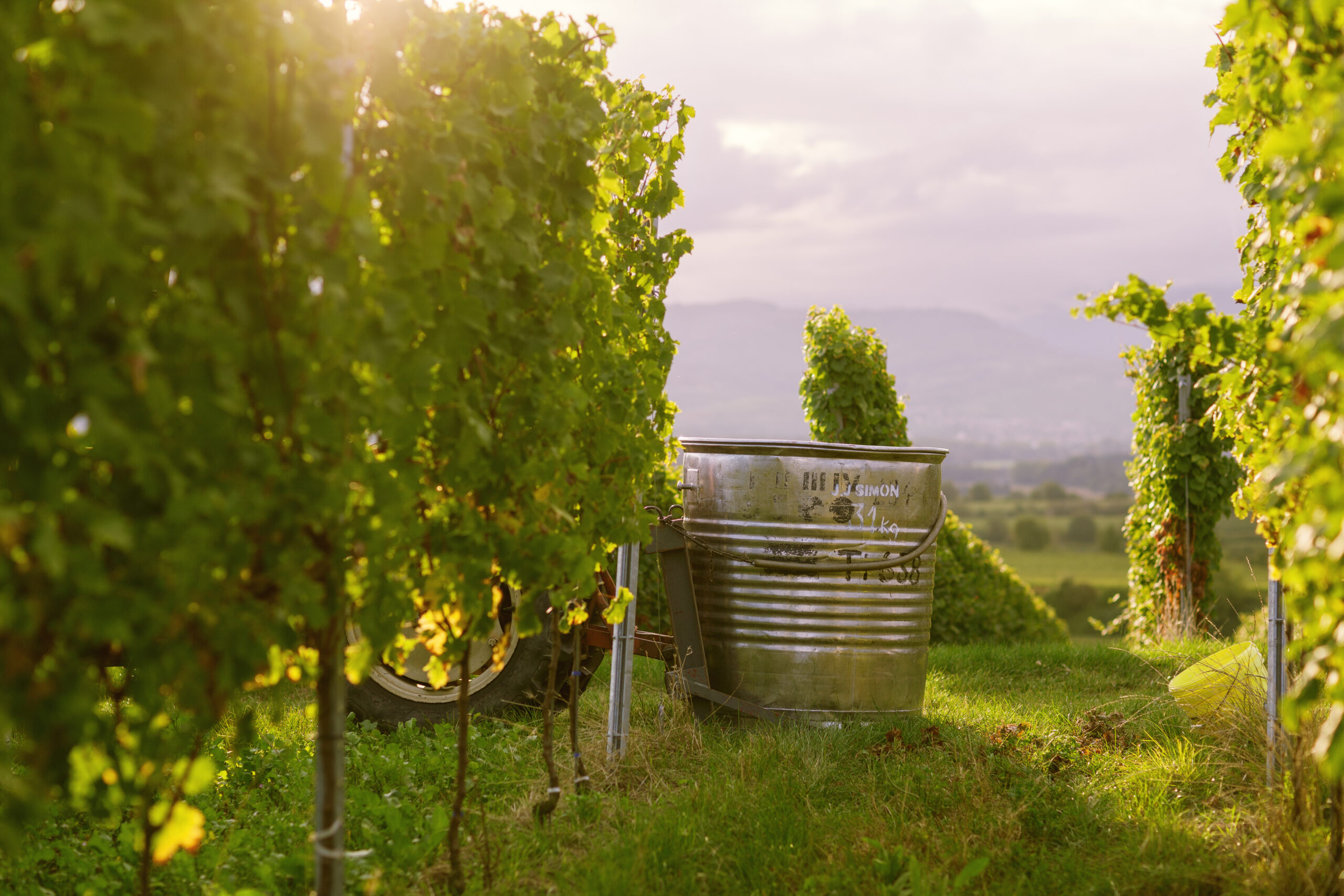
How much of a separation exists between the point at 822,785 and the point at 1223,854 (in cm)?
133

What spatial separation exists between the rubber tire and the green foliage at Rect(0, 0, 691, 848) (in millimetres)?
2095

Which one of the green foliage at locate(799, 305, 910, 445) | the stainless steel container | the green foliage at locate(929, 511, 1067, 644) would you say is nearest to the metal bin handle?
the stainless steel container

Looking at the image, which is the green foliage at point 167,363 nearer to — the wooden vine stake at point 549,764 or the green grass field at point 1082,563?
the wooden vine stake at point 549,764

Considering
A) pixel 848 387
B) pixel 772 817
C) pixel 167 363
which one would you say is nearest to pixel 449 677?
pixel 772 817

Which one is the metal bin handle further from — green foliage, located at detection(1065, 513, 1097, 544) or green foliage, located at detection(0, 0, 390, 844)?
green foliage, located at detection(1065, 513, 1097, 544)

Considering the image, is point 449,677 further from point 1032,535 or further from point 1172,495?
point 1032,535

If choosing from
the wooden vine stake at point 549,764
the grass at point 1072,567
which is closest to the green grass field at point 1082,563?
the grass at point 1072,567

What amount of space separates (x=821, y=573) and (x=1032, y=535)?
44299 millimetres

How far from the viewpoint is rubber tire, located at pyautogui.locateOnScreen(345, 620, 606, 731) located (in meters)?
4.77

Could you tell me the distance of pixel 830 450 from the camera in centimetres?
460

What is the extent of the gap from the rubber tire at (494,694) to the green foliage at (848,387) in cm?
405

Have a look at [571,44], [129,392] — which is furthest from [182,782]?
[571,44]

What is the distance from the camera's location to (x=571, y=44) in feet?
9.28

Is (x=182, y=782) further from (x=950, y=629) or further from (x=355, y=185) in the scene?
(x=950, y=629)
